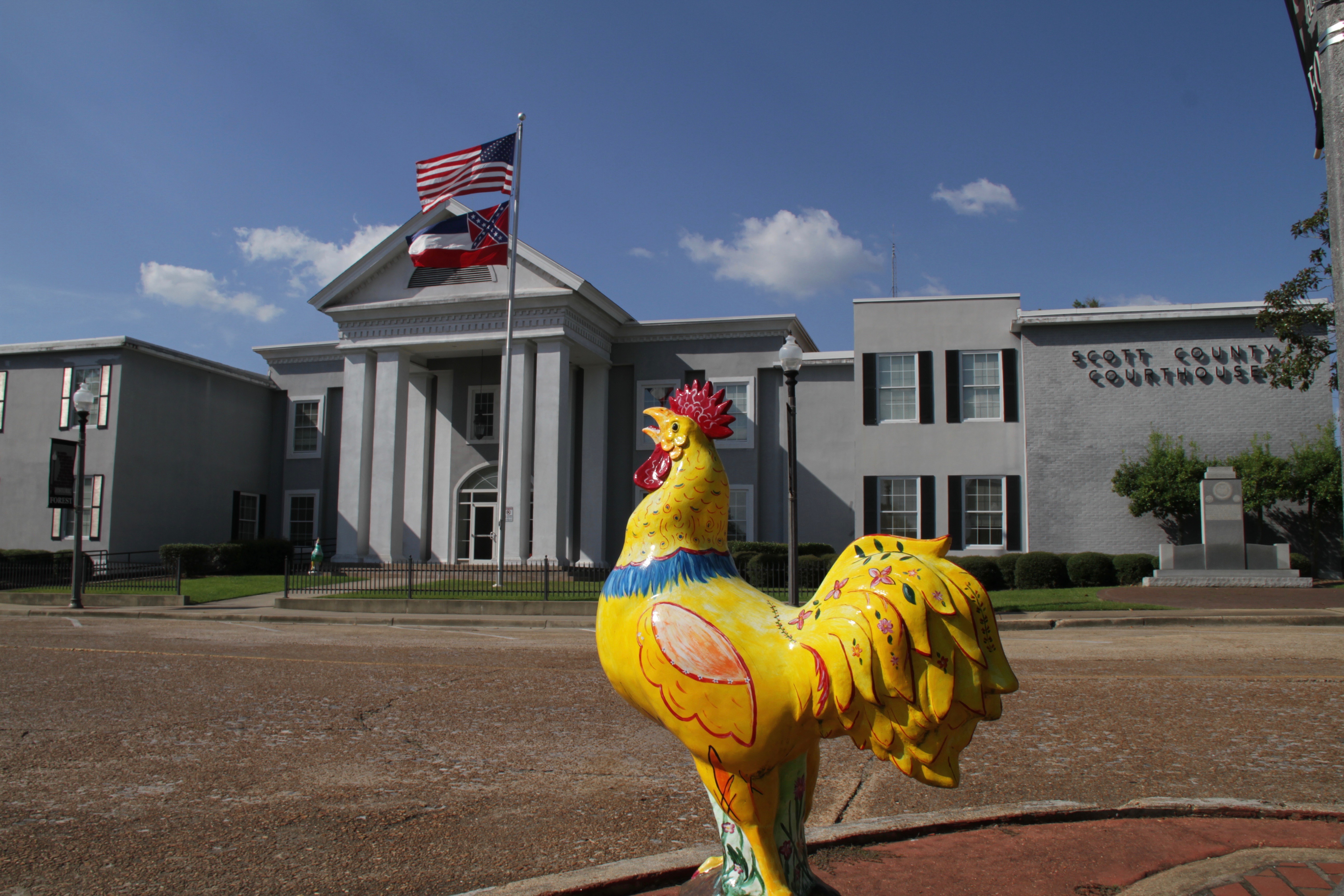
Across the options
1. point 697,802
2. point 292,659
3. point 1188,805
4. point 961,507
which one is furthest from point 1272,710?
point 961,507

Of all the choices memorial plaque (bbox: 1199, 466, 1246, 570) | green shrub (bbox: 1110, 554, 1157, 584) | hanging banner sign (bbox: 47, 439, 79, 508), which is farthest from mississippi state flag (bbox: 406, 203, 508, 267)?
memorial plaque (bbox: 1199, 466, 1246, 570)

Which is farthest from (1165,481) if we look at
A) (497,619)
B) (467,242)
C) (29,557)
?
(29,557)

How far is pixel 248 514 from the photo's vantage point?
31875 mm

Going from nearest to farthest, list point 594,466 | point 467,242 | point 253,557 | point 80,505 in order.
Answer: point 80,505, point 467,242, point 594,466, point 253,557

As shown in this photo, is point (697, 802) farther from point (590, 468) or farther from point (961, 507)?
point (590, 468)

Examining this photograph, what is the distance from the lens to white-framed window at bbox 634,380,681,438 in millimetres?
28328

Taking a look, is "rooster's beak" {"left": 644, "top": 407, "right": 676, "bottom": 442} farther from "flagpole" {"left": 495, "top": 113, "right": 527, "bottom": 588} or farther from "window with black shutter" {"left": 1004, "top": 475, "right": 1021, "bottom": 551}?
"window with black shutter" {"left": 1004, "top": 475, "right": 1021, "bottom": 551}

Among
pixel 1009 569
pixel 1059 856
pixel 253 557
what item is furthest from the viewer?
pixel 253 557

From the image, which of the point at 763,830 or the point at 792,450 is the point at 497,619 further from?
the point at 763,830

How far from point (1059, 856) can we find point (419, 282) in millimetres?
26555

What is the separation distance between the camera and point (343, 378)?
3105 cm

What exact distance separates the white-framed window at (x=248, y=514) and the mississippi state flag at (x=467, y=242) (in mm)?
13946

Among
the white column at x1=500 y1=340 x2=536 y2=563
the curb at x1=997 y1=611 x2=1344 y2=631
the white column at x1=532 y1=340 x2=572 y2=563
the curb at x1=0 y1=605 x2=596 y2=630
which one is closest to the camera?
the curb at x1=997 y1=611 x2=1344 y2=631

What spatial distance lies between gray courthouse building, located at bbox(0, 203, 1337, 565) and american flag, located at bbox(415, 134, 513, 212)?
3952 millimetres
